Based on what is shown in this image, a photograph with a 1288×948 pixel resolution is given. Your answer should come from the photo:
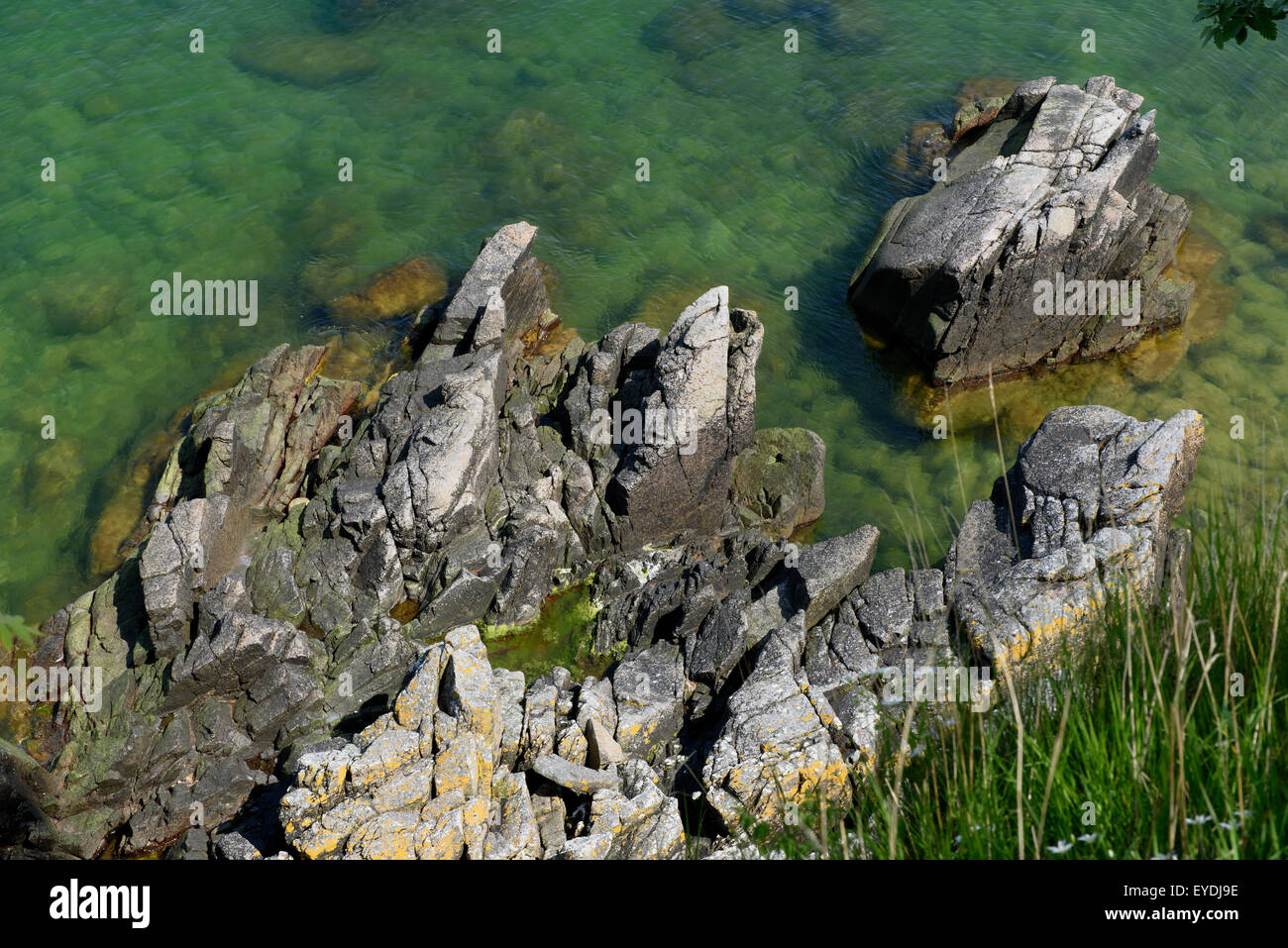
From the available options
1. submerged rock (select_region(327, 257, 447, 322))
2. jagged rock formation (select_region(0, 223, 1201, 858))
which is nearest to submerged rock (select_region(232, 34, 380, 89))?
submerged rock (select_region(327, 257, 447, 322))

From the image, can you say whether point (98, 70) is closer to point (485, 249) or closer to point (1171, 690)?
point (485, 249)

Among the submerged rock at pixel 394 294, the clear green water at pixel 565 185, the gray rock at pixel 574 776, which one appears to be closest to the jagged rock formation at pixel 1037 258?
the clear green water at pixel 565 185

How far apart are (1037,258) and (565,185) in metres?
15.2

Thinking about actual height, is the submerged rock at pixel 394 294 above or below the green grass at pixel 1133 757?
above

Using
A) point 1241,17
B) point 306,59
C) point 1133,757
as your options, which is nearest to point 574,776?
point 1133,757

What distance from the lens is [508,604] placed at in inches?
808

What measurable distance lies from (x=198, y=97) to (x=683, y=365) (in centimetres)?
2634

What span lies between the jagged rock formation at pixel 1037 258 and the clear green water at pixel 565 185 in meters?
1.07

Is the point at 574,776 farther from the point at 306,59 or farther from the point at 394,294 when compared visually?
the point at 306,59

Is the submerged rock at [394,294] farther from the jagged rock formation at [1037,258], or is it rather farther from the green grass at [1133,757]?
the green grass at [1133,757]

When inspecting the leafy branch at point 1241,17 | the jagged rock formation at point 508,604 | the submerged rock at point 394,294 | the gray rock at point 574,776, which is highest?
the leafy branch at point 1241,17

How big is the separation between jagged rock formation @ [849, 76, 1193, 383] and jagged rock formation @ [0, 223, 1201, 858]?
586 cm

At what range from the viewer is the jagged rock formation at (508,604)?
15.0 metres

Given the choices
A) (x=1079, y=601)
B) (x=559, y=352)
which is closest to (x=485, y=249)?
(x=559, y=352)
